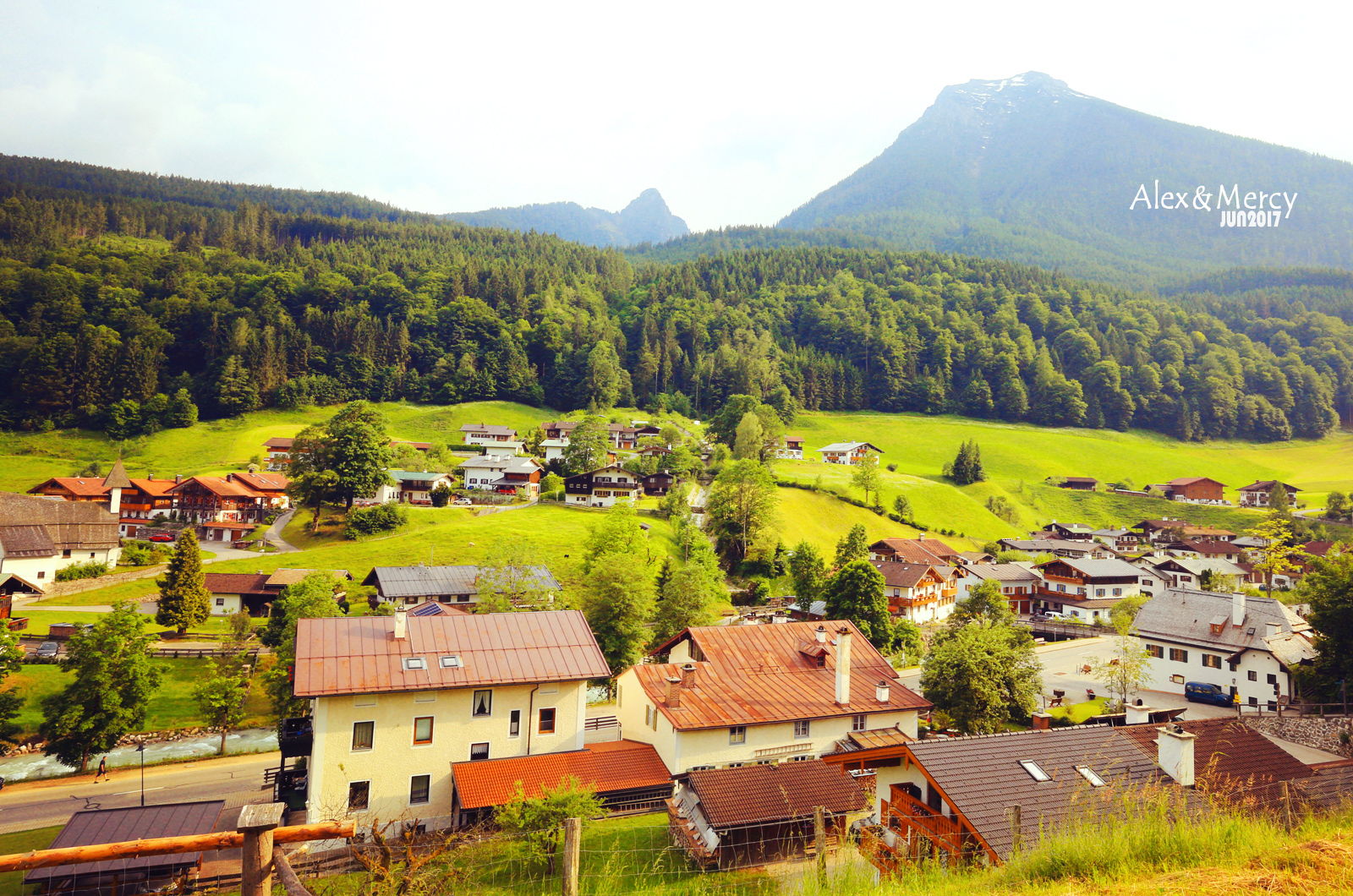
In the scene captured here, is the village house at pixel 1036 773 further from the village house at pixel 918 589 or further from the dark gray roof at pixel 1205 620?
the village house at pixel 918 589

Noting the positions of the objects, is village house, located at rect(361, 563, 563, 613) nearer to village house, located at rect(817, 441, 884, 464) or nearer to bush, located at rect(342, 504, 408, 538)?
bush, located at rect(342, 504, 408, 538)

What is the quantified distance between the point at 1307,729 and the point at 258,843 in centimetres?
3521

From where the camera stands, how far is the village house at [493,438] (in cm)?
10206

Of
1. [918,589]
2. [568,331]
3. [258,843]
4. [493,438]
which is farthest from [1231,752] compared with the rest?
[568,331]

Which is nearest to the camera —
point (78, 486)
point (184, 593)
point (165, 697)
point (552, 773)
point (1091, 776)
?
point (1091, 776)

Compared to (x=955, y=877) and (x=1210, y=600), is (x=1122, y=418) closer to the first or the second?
Result: (x=1210, y=600)

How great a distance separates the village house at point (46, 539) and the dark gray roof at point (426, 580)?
2434cm

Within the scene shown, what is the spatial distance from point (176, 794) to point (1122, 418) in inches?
6604

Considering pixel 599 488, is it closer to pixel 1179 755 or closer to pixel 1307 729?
pixel 1307 729

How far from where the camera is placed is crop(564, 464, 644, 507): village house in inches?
3189

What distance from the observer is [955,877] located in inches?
301

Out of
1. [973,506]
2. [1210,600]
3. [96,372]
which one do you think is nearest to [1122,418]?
[973,506]

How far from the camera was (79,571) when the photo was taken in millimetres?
52875

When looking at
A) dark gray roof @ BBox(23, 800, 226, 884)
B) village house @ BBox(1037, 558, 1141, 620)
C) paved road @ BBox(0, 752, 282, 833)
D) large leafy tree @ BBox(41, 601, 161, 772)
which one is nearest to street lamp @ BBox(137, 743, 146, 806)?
paved road @ BBox(0, 752, 282, 833)
